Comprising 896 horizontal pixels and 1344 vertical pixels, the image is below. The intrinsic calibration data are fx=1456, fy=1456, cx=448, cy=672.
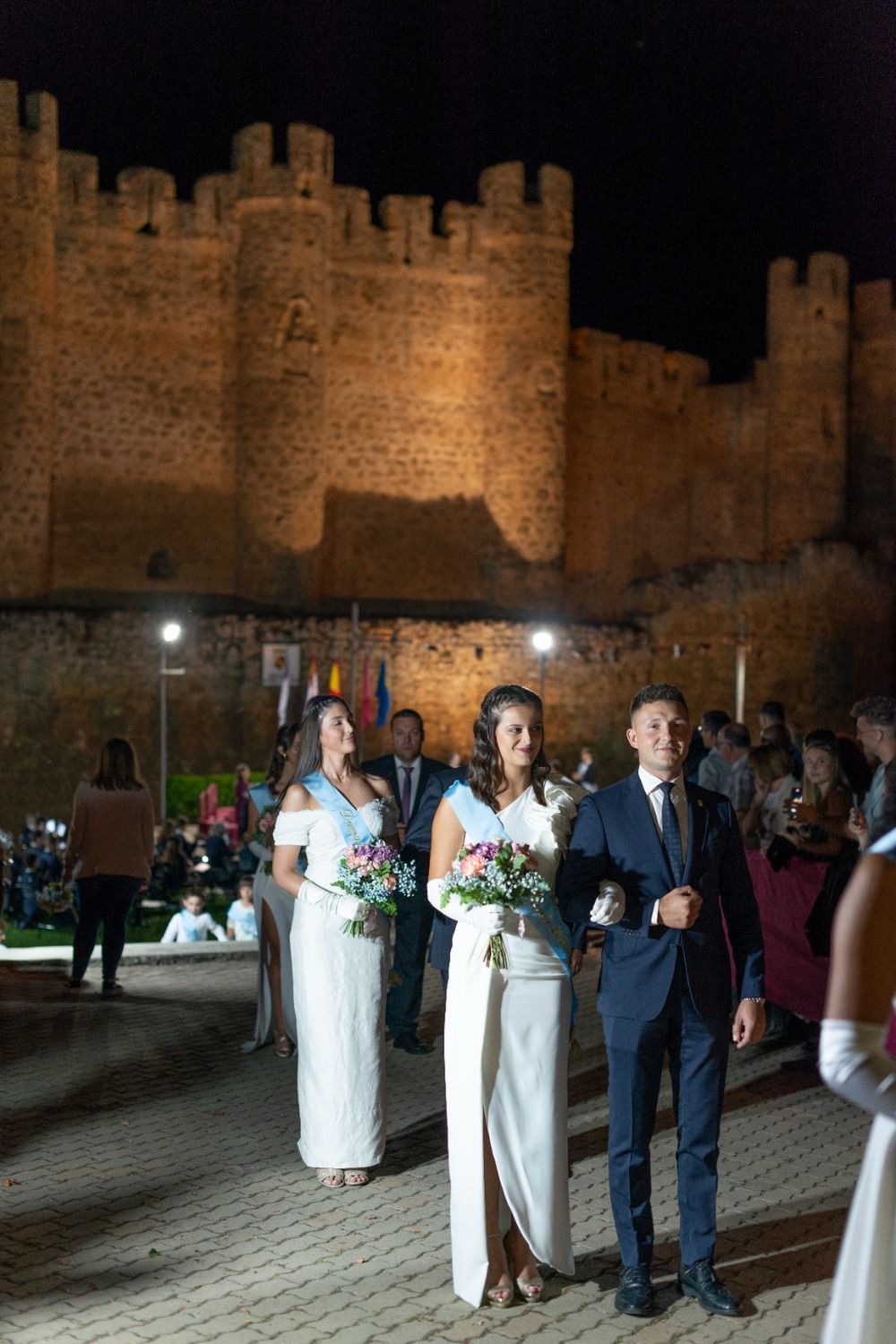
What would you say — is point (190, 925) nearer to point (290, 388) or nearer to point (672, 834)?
point (672, 834)

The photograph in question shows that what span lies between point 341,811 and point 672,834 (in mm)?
1743

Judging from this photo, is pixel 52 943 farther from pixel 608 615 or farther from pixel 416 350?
pixel 608 615

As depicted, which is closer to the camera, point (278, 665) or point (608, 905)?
point (608, 905)

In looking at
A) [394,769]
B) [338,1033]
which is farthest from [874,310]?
[338,1033]

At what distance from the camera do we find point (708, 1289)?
15.0ft

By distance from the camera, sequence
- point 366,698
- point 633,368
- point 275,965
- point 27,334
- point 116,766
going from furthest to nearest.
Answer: point 633,368, point 27,334, point 366,698, point 116,766, point 275,965

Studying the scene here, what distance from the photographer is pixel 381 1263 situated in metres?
4.97

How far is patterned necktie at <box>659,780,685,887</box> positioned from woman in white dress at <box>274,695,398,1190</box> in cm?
156

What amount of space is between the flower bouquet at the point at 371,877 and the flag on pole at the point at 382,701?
19.3 metres

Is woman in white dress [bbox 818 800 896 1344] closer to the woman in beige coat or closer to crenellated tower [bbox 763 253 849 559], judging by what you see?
Answer: the woman in beige coat

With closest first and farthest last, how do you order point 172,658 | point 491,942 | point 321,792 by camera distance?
point 491,942 < point 321,792 < point 172,658

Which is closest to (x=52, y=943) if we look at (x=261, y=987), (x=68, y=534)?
(x=261, y=987)

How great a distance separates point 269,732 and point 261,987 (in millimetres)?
16861

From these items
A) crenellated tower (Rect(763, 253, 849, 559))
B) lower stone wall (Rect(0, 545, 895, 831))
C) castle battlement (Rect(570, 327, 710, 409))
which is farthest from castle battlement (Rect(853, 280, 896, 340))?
lower stone wall (Rect(0, 545, 895, 831))
